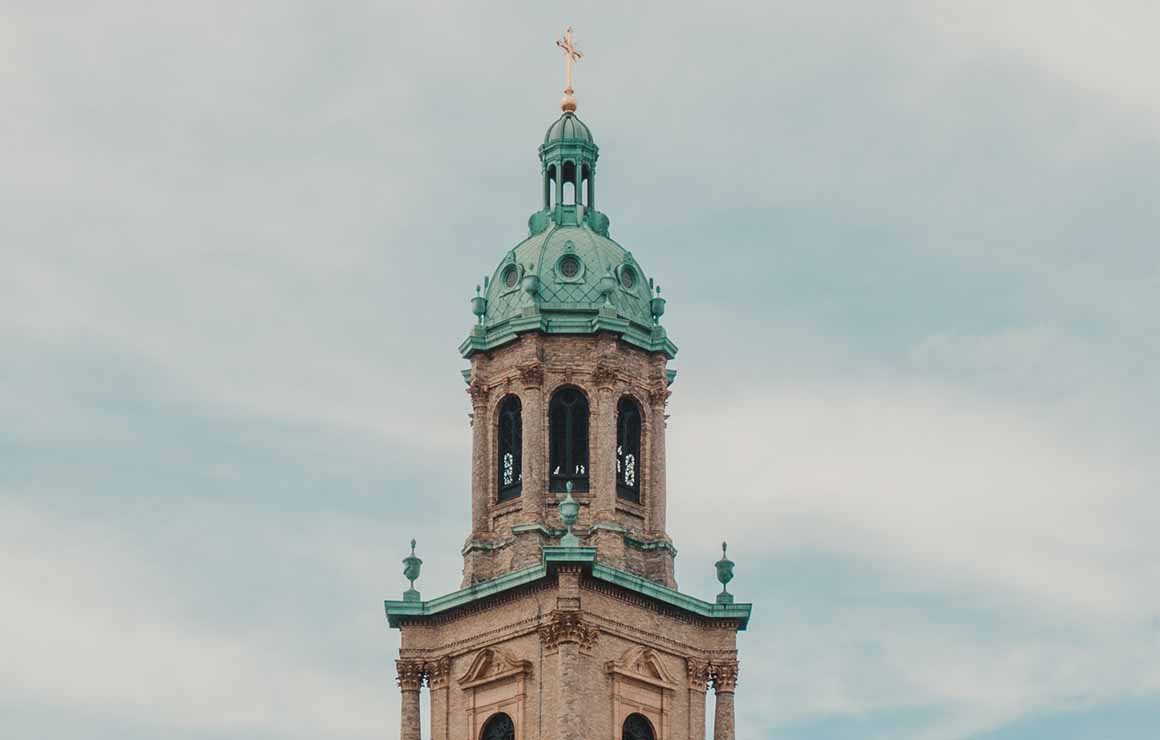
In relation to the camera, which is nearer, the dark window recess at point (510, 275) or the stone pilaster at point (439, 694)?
the stone pilaster at point (439, 694)

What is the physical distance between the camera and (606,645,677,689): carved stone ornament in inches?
4737

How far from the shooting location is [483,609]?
400 ft

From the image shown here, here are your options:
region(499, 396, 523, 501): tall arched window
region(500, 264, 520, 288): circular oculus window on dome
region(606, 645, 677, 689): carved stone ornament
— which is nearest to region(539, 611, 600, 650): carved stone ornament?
region(606, 645, 677, 689): carved stone ornament

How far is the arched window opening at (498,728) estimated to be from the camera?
395ft

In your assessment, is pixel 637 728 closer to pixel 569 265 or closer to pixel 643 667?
pixel 643 667

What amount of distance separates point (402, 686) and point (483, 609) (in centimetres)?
420

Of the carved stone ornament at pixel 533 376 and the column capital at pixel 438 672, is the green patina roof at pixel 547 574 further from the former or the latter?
the carved stone ornament at pixel 533 376

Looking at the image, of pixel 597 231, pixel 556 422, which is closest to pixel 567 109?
pixel 597 231

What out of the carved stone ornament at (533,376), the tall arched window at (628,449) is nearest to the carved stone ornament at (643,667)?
the tall arched window at (628,449)

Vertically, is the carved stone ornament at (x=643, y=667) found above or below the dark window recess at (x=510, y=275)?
below

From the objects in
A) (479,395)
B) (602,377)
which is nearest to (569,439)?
(602,377)

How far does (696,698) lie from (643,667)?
2630 mm

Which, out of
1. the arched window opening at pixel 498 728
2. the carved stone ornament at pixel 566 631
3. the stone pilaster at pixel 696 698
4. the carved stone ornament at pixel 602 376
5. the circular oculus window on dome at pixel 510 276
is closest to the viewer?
the carved stone ornament at pixel 566 631

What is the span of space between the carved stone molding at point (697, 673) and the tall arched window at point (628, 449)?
630 centimetres
